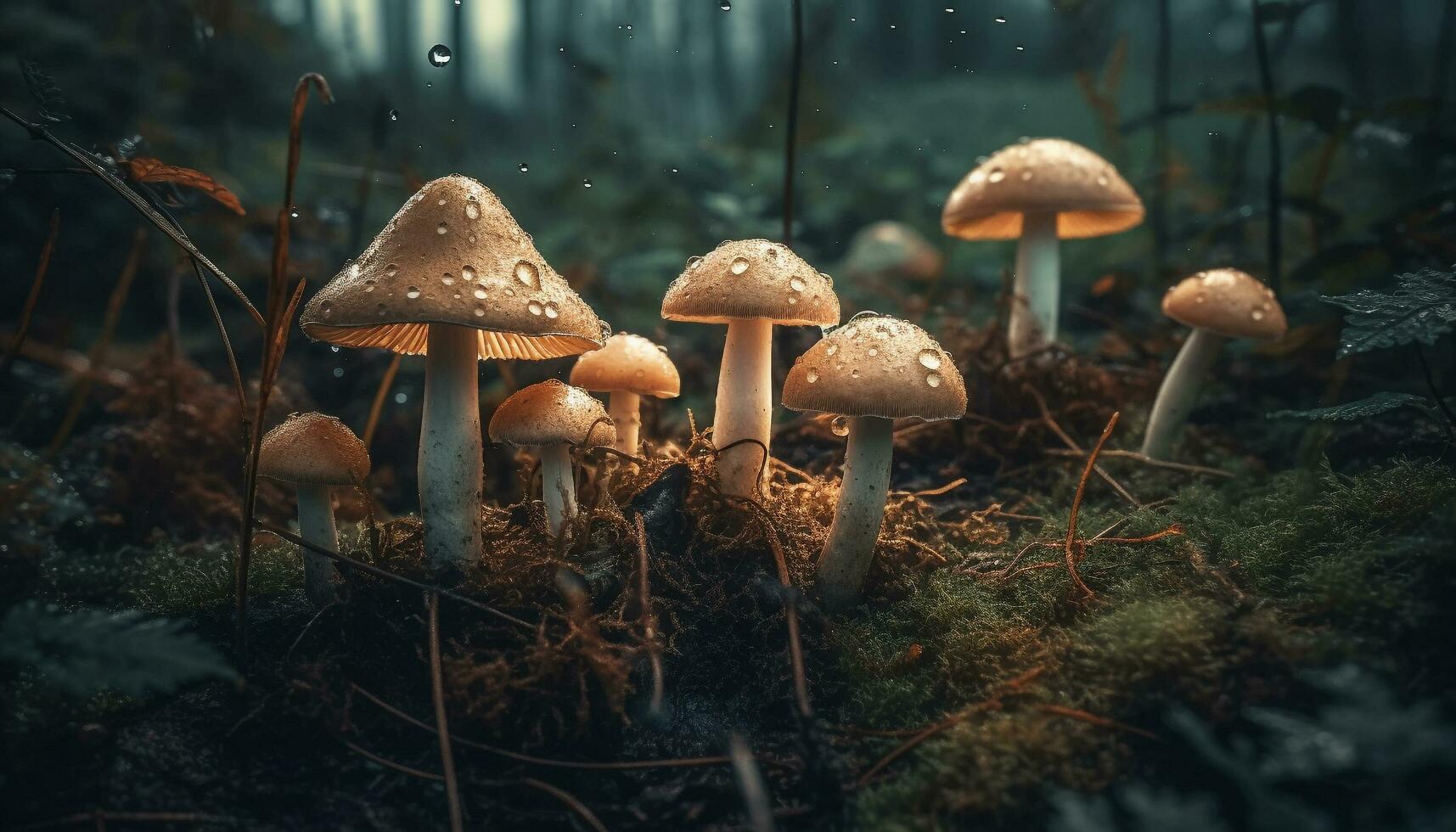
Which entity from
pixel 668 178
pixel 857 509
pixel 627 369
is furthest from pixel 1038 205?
pixel 668 178

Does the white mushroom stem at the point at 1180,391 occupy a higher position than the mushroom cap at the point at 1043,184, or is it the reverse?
the mushroom cap at the point at 1043,184

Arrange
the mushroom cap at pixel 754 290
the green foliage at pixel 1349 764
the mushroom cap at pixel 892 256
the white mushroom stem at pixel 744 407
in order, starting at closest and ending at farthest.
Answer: the green foliage at pixel 1349 764 < the mushroom cap at pixel 754 290 < the white mushroom stem at pixel 744 407 < the mushroom cap at pixel 892 256

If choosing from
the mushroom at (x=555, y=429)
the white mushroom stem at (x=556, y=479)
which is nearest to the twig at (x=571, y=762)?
the mushroom at (x=555, y=429)

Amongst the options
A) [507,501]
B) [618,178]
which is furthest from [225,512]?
[618,178]

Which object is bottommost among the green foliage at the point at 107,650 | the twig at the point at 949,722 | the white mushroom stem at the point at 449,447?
the twig at the point at 949,722

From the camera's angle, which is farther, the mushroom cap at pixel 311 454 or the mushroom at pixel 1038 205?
the mushroom at pixel 1038 205

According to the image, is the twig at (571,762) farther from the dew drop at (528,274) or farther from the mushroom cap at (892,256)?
the mushroom cap at (892,256)

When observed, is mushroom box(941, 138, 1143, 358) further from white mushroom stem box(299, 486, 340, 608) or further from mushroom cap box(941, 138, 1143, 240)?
white mushroom stem box(299, 486, 340, 608)
